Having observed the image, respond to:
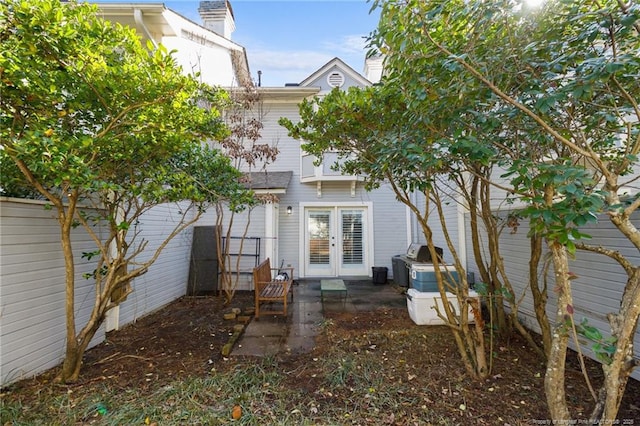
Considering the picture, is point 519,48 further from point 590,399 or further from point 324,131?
point 590,399

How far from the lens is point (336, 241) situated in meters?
8.17

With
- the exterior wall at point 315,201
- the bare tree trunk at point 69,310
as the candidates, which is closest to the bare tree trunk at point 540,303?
the exterior wall at point 315,201

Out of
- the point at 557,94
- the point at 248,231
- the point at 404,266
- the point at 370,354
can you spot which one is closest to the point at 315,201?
the point at 248,231

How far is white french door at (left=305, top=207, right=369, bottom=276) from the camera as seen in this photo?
8.14 m

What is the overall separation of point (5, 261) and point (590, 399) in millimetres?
6157

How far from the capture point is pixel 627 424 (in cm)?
223

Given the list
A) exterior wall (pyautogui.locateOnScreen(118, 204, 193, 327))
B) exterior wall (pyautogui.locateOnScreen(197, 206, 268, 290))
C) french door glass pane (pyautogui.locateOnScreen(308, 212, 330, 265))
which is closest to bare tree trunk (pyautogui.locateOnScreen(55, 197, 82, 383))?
exterior wall (pyautogui.locateOnScreen(118, 204, 193, 327))

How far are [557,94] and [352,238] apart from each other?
6.60 m

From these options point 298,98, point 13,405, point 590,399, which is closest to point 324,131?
point 590,399

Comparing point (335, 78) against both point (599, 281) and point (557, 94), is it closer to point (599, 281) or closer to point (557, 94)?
point (557, 94)

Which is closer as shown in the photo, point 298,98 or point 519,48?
point 519,48

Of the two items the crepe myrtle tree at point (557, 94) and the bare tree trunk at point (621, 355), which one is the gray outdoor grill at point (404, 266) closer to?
the crepe myrtle tree at point (557, 94)

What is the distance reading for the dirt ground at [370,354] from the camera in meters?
2.57

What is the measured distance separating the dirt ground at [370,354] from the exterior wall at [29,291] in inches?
9.9
